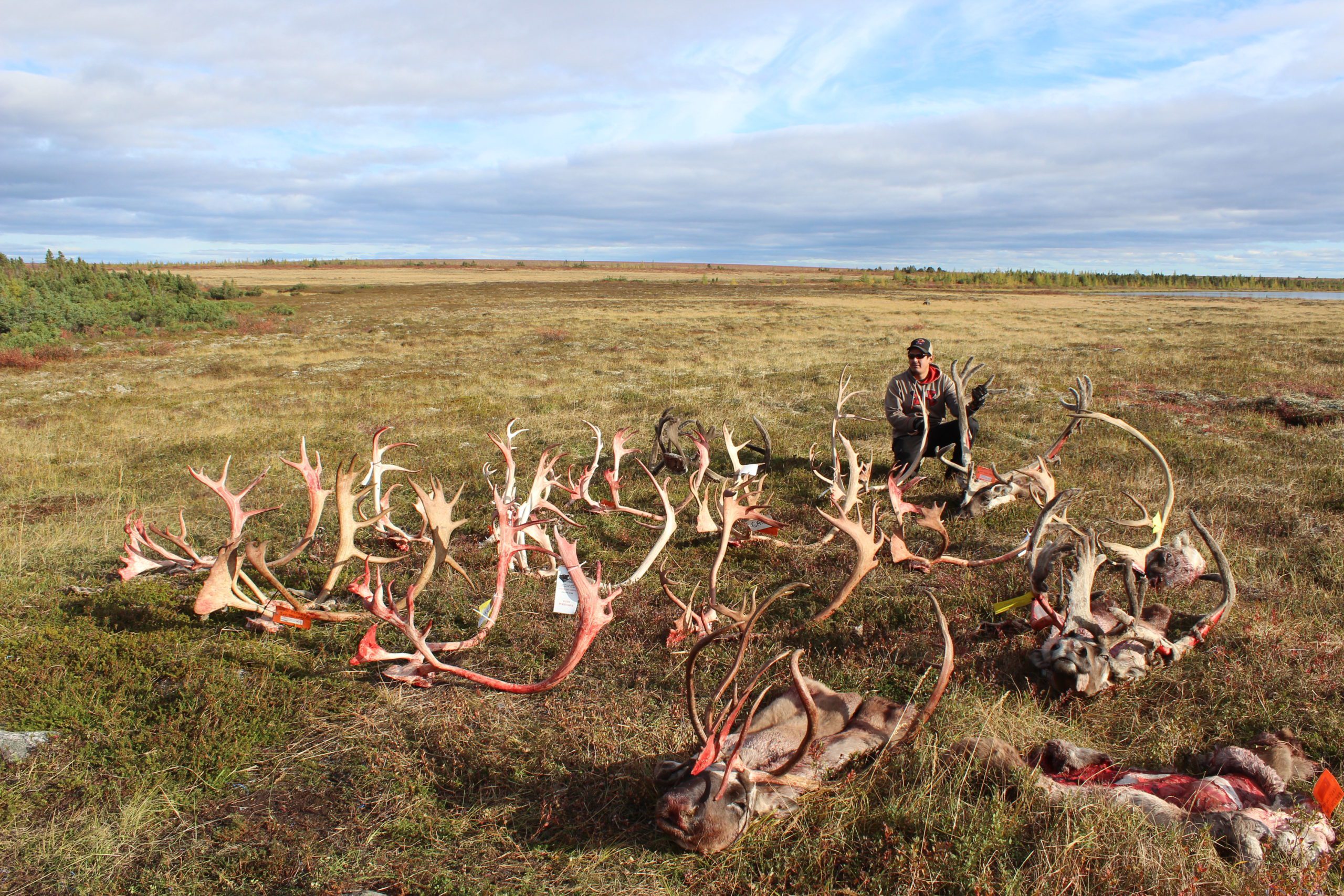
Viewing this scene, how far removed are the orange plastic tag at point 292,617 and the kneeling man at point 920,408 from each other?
6.05 m

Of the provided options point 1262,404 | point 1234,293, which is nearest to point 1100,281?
point 1234,293

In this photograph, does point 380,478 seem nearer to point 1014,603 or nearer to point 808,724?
point 808,724

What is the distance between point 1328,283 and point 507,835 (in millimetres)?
163614

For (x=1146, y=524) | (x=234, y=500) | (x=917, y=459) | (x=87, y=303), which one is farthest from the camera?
(x=87, y=303)

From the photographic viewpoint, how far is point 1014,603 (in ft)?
15.3

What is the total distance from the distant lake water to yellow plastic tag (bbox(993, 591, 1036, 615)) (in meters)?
85.1

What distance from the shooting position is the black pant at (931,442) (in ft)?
27.5

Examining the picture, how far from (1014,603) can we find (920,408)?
13.0 feet

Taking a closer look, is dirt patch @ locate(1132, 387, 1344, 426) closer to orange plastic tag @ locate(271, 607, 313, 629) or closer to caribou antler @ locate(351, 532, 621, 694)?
caribou antler @ locate(351, 532, 621, 694)

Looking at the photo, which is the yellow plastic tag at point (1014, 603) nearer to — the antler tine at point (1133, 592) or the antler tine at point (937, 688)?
the antler tine at point (1133, 592)

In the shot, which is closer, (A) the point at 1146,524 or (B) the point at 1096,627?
(B) the point at 1096,627

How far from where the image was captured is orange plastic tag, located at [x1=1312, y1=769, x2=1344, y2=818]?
2906mm

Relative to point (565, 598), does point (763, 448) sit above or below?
above

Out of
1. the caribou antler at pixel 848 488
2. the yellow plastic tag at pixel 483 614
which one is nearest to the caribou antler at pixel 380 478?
the yellow plastic tag at pixel 483 614
